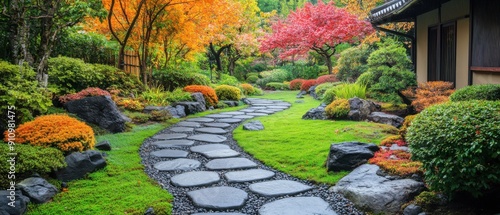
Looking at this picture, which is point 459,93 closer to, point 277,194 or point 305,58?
point 277,194

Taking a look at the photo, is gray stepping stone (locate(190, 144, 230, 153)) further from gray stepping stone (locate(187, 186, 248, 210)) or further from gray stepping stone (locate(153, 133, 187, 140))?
gray stepping stone (locate(187, 186, 248, 210))

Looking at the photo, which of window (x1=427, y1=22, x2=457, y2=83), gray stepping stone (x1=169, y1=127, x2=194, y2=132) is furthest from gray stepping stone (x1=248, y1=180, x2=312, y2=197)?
window (x1=427, y1=22, x2=457, y2=83)

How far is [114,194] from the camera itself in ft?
12.6

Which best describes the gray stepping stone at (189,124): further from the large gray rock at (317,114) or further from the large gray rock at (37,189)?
the large gray rock at (37,189)

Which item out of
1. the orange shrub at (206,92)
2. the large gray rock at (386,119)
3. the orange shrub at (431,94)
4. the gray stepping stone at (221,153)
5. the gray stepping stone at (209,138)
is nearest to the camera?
the gray stepping stone at (221,153)

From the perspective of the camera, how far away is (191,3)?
10.7 meters

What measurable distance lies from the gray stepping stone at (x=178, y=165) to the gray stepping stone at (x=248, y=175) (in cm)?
64

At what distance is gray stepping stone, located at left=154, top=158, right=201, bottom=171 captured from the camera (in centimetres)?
489

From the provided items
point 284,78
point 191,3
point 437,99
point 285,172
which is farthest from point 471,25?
point 284,78

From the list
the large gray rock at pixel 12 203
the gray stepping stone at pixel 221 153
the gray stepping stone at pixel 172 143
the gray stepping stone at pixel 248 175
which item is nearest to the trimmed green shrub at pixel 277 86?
the gray stepping stone at pixel 172 143

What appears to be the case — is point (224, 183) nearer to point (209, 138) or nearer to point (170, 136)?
point (209, 138)

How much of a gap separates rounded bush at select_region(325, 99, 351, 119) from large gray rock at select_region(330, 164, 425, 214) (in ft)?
15.3

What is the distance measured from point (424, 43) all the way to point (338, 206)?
25.8 ft

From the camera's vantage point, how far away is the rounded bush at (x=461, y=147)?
2.87 m
